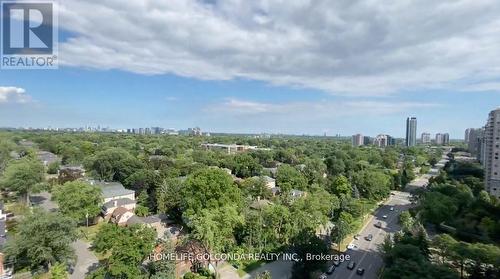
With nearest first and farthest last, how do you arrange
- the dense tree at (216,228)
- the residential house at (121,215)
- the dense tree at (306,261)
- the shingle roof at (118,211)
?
the dense tree at (306,261) → the dense tree at (216,228) → the residential house at (121,215) → the shingle roof at (118,211)

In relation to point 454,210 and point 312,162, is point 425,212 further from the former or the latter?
point 312,162

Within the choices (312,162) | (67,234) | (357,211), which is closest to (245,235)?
(67,234)

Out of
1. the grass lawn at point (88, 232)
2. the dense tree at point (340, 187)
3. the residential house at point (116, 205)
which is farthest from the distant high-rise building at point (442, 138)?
the grass lawn at point (88, 232)

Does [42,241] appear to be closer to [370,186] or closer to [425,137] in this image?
[370,186]

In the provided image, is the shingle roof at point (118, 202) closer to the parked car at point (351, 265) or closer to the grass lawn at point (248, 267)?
the grass lawn at point (248, 267)

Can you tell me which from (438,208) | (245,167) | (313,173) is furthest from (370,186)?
(245,167)
